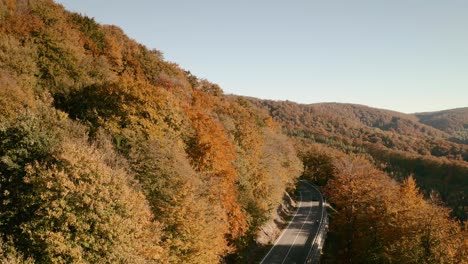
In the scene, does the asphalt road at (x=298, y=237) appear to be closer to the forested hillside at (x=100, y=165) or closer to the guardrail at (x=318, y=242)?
the guardrail at (x=318, y=242)

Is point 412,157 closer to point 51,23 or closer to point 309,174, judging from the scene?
point 309,174

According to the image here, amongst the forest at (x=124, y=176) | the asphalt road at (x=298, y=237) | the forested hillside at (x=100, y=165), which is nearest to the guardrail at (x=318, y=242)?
the asphalt road at (x=298, y=237)

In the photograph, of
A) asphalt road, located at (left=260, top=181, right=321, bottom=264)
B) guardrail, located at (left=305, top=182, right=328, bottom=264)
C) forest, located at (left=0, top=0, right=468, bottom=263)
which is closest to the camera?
forest, located at (left=0, top=0, right=468, bottom=263)

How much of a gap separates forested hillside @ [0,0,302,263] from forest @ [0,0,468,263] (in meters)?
0.11

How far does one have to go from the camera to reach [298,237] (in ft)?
186

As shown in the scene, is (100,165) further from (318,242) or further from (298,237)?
(298,237)

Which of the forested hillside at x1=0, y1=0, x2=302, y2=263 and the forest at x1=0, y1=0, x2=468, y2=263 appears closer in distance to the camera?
the forested hillside at x1=0, y1=0, x2=302, y2=263

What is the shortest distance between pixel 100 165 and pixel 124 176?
108 inches

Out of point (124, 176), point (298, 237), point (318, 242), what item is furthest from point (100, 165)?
point (298, 237)

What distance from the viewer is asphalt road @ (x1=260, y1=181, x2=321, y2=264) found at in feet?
155

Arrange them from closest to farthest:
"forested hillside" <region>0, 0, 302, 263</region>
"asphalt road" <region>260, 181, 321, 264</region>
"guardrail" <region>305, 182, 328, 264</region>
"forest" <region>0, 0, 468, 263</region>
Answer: "forested hillside" <region>0, 0, 302, 263</region> → "forest" <region>0, 0, 468, 263</region> → "asphalt road" <region>260, 181, 321, 264</region> → "guardrail" <region>305, 182, 328, 264</region>

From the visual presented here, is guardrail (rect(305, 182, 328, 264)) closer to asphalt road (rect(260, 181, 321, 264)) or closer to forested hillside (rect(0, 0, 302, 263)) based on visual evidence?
asphalt road (rect(260, 181, 321, 264))

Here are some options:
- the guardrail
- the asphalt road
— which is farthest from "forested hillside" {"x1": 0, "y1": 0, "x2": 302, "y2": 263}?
the guardrail

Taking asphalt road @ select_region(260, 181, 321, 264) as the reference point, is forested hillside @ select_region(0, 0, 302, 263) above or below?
above
